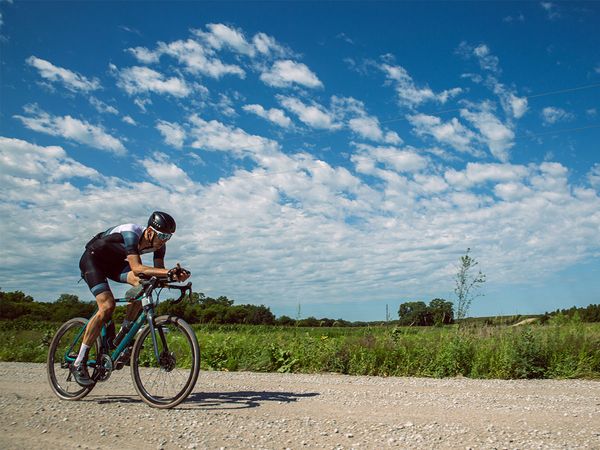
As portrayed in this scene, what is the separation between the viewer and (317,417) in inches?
220

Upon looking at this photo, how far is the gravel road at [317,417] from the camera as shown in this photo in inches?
182

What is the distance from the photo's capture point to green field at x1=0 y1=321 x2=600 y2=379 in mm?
9375

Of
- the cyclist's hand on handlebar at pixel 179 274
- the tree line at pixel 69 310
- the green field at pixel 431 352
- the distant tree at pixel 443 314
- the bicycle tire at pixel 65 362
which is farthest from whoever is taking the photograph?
the tree line at pixel 69 310

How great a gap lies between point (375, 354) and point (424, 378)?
1.46m

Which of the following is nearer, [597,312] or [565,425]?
[565,425]

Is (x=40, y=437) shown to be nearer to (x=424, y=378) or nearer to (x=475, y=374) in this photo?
(x=424, y=378)

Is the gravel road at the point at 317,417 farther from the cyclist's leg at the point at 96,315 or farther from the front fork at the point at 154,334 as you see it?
the front fork at the point at 154,334

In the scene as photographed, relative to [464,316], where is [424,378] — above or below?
below

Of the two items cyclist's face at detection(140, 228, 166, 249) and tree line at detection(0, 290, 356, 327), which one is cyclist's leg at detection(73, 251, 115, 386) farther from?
tree line at detection(0, 290, 356, 327)

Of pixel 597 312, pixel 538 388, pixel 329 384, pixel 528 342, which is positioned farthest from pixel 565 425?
pixel 597 312

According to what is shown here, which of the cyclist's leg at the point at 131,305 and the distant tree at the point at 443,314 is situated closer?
the cyclist's leg at the point at 131,305

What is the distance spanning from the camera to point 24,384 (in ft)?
28.2

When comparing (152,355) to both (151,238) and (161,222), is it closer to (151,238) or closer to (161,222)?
(151,238)

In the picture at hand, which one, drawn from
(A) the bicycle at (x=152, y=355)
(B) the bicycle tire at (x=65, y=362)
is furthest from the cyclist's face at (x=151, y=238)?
(B) the bicycle tire at (x=65, y=362)
